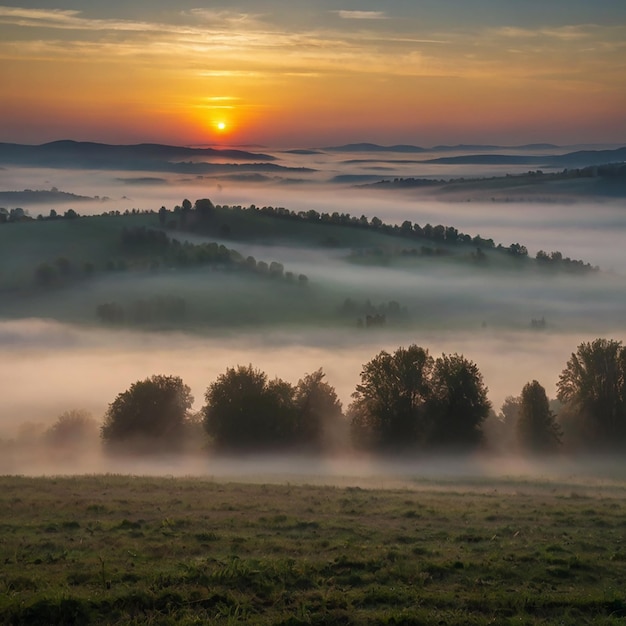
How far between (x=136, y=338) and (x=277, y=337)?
28.0 metres

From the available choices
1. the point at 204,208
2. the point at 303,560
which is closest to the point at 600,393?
the point at 303,560

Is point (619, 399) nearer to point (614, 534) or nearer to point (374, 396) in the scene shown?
point (374, 396)

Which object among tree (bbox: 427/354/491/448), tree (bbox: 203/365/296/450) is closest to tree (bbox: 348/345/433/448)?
tree (bbox: 427/354/491/448)

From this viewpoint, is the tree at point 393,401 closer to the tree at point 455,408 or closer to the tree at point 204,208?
the tree at point 455,408

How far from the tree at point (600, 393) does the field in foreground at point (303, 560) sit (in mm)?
23463

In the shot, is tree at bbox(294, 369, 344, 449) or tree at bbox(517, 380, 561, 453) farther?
tree at bbox(294, 369, 344, 449)

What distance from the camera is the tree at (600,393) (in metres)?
51.2

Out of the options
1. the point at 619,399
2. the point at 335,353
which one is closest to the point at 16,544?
the point at 619,399

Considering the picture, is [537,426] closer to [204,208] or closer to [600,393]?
[600,393]

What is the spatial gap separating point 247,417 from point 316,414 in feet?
15.9

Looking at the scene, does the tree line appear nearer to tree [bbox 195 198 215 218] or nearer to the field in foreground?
the field in foreground

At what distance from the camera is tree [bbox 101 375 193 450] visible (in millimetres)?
53156

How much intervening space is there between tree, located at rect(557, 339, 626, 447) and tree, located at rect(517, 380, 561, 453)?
224cm

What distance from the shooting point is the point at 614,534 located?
2209 cm
